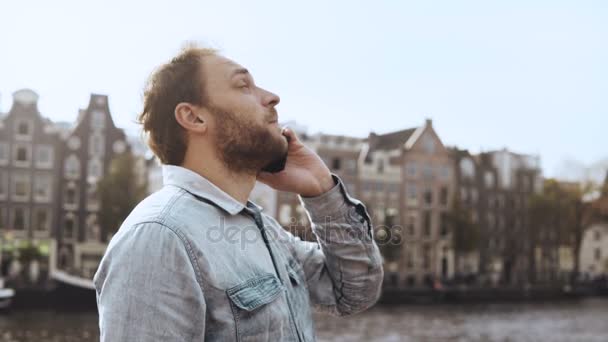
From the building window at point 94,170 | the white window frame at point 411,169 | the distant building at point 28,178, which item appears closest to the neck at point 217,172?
the distant building at point 28,178

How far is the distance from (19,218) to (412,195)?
18.8 meters

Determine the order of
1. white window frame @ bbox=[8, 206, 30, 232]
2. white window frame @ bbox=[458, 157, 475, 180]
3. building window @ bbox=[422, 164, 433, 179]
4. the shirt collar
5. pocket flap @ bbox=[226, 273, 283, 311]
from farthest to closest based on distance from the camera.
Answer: white window frame @ bbox=[458, 157, 475, 180], building window @ bbox=[422, 164, 433, 179], white window frame @ bbox=[8, 206, 30, 232], the shirt collar, pocket flap @ bbox=[226, 273, 283, 311]

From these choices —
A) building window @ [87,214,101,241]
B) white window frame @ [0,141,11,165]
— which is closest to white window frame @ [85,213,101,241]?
building window @ [87,214,101,241]

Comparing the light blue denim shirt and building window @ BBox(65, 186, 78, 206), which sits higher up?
the light blue denim shirt

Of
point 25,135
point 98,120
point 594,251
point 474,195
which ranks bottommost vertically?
point 594,251

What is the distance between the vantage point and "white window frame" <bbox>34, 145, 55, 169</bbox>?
2506 centimetres

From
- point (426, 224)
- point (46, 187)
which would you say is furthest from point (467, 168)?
point (46, 187)

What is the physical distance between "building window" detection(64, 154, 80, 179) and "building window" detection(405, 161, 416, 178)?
16.1m

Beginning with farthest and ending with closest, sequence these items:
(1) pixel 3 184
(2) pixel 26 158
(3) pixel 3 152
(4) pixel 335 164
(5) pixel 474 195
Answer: (5) pixel 474 195 < (4) pixel 335 164 < (2) pixel 26 158 < (1) pixel 3 184 < (3) pixel 3 152

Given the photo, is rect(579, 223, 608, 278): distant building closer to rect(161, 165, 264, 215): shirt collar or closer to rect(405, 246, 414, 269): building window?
rect(405, 246, 414, 269): building window

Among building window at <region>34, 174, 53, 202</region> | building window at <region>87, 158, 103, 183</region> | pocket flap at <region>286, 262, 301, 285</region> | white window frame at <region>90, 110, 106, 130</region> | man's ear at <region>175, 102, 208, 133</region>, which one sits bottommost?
building window at <region>34, 174, 53, 202</region>

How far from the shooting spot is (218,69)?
1.62 metres

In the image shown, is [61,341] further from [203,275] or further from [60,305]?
[203,275]

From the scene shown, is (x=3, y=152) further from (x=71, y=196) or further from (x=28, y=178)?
(x=71, y=196)
